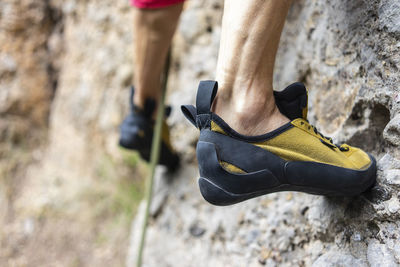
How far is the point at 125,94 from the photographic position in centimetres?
252

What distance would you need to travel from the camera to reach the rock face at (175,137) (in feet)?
3.32

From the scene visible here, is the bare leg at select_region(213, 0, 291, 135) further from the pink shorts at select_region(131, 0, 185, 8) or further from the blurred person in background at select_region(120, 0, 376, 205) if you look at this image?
the pink shorts at select_region(131, 0, 185, 8)

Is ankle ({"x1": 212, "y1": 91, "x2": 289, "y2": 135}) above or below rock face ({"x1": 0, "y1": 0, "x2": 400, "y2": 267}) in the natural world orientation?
above

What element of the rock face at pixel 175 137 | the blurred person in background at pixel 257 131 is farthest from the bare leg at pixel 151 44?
the blurred person in background at pixel 257 131

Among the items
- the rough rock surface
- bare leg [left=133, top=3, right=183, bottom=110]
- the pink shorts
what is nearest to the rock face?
the rough rock surface

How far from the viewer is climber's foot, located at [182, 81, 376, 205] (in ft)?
2.69

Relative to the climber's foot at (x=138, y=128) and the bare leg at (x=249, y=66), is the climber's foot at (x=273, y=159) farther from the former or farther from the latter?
the climber's foot at (x=138, y=128)

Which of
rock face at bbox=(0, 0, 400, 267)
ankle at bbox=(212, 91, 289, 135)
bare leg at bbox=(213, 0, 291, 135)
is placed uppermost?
bare leg at bbox=(213, 0, 291, 135)

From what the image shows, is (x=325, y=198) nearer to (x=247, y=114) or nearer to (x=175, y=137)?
(x=247, y=114)

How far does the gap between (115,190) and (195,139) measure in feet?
2.83

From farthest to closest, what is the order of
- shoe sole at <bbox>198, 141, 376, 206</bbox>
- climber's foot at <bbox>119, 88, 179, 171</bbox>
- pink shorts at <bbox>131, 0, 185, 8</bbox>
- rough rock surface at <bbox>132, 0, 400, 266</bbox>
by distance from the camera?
1. climber's foot at <bbox>119, 88, 179, 171</bbox>
2. pink shorts at <bbox>131, 0, 185, 8</bbox>
3. rough rock surface at <bbox>132, 0, 400, 266</bbox>
4. shoe sole at <bbox>198, 141, 376, 206</bbox>

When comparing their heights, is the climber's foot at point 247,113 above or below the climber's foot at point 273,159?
above

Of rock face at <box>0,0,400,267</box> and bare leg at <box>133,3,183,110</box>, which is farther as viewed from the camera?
bare leg at <box>133,3,183,110</box>

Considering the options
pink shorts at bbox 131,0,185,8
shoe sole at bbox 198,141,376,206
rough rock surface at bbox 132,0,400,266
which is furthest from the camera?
pink shorts at bbox 131,0,185,8
